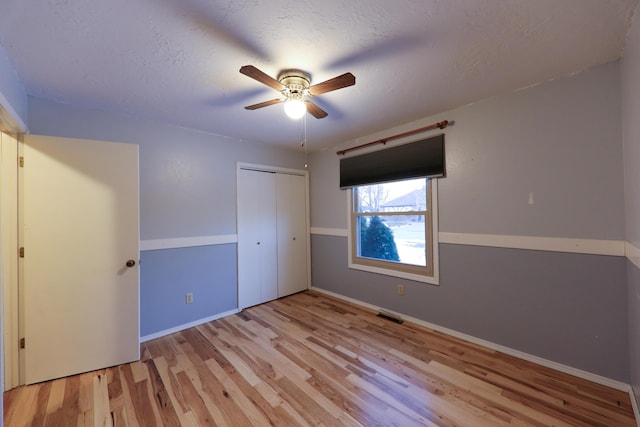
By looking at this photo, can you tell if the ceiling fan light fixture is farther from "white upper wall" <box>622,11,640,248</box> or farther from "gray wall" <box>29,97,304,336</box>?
"white upper wall" <box>622,11,640,248</box>

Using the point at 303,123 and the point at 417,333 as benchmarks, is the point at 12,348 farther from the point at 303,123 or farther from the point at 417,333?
the point at 417,333

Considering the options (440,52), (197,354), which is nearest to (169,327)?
(197,354)

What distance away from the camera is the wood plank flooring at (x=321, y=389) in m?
1.56

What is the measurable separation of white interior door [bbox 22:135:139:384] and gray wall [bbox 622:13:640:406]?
349cm

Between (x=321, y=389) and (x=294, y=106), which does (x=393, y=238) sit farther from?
(x=294, y=106)

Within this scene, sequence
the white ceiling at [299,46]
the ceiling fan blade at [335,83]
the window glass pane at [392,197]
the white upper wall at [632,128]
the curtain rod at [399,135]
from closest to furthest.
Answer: the white ceiling at [299,46] < the white upper wall at [632,128] < the ceiling fan blade at [335,83] < the curtain rod at [399,135] < the window glass pane at [392,197]

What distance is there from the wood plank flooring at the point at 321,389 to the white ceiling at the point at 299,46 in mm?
2293

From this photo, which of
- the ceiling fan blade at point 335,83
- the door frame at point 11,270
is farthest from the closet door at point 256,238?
the ceiling fan blade at point 335,83

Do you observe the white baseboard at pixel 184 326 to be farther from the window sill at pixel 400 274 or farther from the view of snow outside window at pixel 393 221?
the view of snow outside window at pixel 393 221

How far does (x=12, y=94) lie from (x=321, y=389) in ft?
9.77

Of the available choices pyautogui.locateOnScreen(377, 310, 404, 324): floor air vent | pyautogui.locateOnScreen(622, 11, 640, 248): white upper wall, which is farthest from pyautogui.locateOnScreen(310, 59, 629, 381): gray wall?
pyautogui.locateOnScreen(377, 310, 404, 324): floor air vent

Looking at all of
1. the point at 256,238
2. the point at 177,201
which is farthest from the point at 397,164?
the point at 177,201

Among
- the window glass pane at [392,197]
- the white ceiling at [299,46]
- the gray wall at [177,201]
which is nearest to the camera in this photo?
the white ceiling at [299,46]

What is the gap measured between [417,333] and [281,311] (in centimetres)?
166
